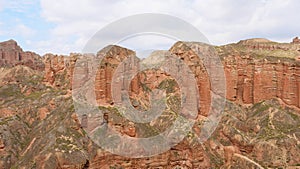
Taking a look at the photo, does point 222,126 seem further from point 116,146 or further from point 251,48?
point 251,48

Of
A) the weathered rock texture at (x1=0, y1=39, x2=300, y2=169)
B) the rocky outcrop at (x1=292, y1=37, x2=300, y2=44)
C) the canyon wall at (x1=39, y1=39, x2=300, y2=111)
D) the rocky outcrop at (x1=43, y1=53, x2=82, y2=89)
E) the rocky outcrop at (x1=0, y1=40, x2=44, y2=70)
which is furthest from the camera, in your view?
the rocky outcrop at (x1=0, y1=40, x2=44, y2=70)

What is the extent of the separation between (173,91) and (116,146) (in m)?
35.3

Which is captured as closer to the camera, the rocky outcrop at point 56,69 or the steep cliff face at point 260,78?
the steep cliff face at point 260,78

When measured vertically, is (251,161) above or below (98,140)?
below

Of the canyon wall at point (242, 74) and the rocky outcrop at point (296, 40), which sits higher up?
the rocky outcrop at point (296, 40)

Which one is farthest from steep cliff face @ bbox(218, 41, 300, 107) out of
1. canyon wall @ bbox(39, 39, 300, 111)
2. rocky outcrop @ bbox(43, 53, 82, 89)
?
rocky outcrop @ bbox(43, 53, 82, 89)

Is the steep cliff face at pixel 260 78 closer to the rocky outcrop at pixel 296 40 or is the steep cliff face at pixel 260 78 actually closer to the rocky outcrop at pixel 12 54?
the rocky outcrop at pixel 296 40

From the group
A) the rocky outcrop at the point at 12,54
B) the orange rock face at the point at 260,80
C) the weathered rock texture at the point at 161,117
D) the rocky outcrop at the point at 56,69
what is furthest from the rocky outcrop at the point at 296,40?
the rocky outcrop at the point at 12,54

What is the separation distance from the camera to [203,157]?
68.4 m

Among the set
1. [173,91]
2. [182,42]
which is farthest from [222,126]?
[182,42]

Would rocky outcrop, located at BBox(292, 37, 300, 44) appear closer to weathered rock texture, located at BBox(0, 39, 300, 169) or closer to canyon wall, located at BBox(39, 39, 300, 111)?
weathered rock texture, located at BBox(0, 39, 300, 169)

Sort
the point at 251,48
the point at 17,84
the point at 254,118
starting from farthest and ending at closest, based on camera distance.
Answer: the point at 251,48 < the point at 17,84 < the point at 254,118

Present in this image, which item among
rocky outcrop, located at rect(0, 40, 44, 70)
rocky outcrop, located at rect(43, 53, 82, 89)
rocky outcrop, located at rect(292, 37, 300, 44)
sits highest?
rocky outcrop, located at rect(292, 37, 300, 44)

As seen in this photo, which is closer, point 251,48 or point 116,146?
point 116,146
